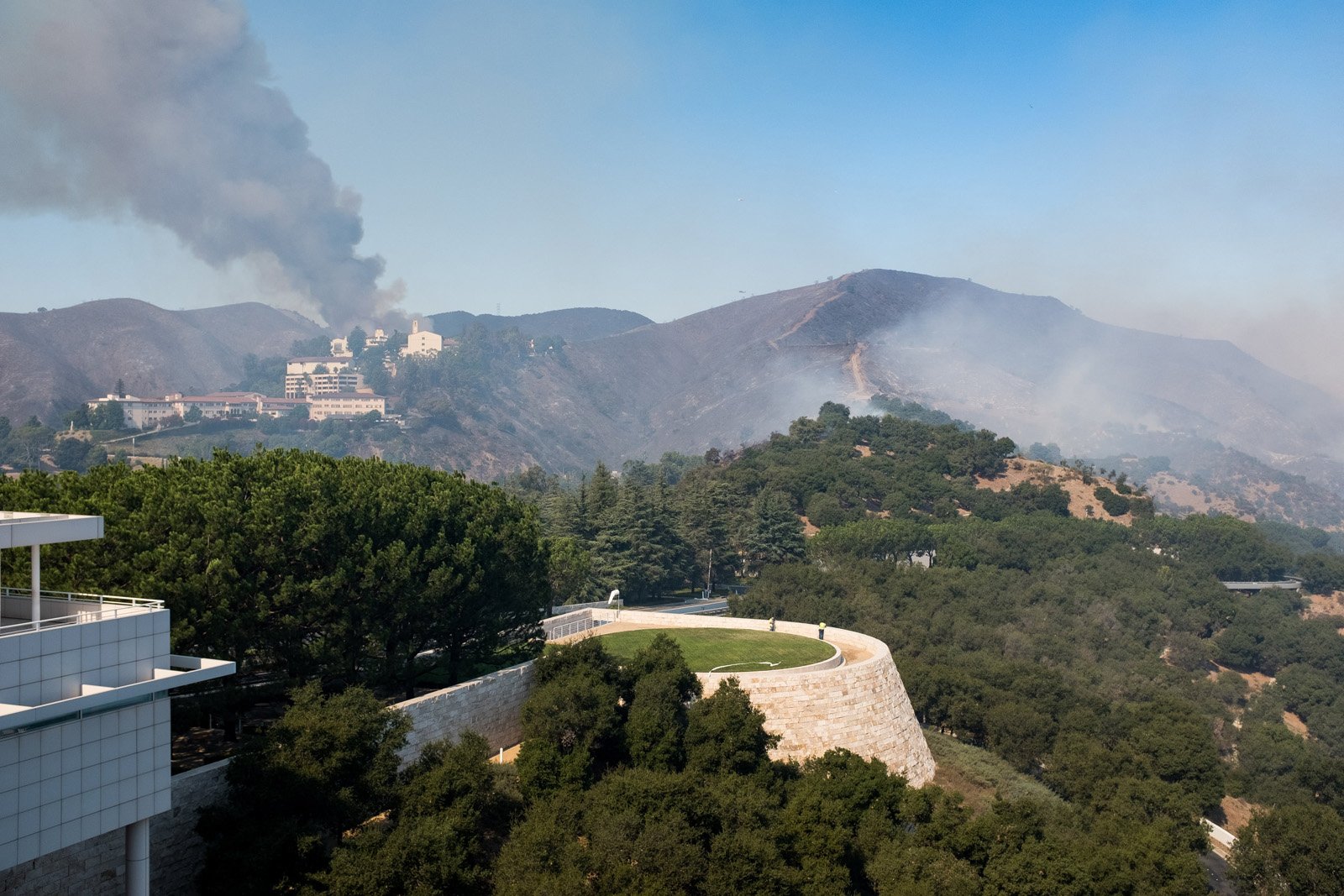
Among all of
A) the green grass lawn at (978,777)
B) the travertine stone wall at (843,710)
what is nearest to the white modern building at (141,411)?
the green grass lawn at (978,777)

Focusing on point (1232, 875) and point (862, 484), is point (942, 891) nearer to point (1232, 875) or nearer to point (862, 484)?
point (1232, 875)

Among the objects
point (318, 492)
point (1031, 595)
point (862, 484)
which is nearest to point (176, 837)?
point (318, 492)

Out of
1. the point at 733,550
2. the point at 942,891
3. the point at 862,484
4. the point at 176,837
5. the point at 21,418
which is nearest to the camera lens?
the point at 176,837

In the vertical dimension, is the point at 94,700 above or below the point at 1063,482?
above

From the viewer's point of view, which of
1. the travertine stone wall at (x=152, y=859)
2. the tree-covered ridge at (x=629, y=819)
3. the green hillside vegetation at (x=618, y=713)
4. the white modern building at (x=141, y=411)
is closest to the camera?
the travertine stone wall at (x=152, y=859)

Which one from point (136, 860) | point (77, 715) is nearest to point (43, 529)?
point (77, 715)

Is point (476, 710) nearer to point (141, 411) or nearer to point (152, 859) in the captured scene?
point (152, 859)

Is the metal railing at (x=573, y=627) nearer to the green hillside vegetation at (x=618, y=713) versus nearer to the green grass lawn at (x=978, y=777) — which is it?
the green hillside vegetation at (x=618, y=713)
